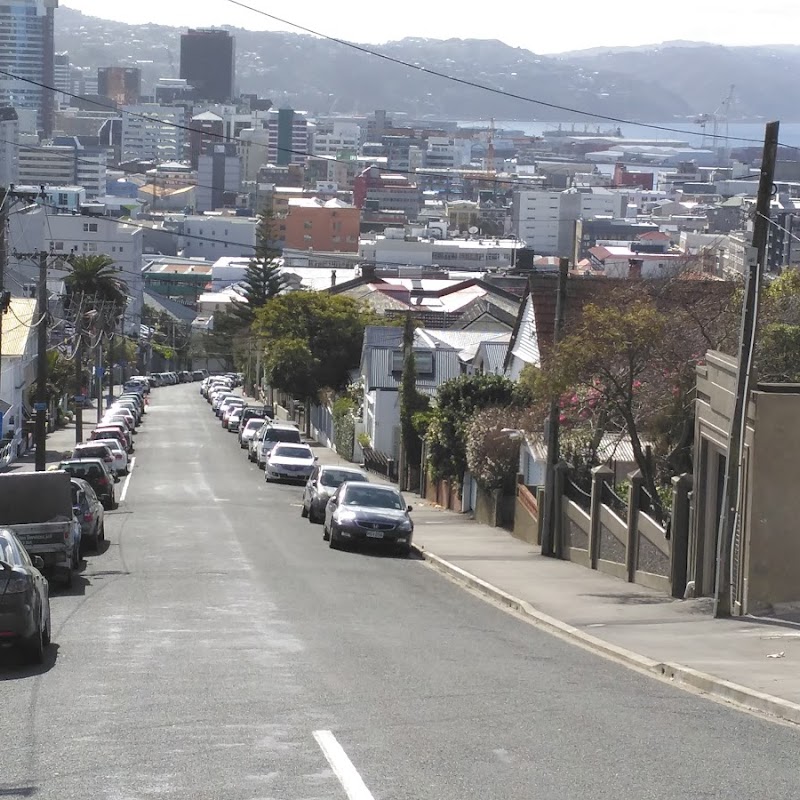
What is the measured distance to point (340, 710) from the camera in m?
12.3

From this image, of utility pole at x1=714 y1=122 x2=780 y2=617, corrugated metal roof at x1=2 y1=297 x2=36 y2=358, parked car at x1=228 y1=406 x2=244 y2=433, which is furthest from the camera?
parked car at x1=228 y1=406 x2=244 y2=433

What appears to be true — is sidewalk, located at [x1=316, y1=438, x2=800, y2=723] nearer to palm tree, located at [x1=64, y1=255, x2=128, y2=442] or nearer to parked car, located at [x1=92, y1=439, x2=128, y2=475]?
parked car, located at [x1=92, y1=439, x2=128, y2=475]

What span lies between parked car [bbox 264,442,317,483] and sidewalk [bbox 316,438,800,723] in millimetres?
18199

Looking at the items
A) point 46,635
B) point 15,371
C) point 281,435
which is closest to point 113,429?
point 281,435

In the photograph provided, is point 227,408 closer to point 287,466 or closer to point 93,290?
point 93,290

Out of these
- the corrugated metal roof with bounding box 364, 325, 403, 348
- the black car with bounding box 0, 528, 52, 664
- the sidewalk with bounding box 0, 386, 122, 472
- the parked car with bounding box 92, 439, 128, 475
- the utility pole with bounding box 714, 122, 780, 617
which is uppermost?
the utility pole with bounding box 714, 122, 780, 617

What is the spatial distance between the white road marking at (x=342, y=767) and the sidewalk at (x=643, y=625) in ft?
13.4

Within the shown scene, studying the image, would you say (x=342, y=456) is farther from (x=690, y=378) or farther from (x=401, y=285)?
(x=401, y=285)

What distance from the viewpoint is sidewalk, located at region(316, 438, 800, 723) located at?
1467 cm

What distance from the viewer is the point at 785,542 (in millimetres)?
19453

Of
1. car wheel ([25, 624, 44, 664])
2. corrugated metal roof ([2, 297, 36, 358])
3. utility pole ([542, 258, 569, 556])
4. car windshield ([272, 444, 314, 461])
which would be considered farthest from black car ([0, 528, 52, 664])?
corrugated metal roof ([2, 297, 36, 358])

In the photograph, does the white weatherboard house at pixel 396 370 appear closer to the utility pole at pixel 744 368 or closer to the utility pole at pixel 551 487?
the utility pole at pixel 551 487

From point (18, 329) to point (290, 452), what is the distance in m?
32.4

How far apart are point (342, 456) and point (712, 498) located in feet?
142
